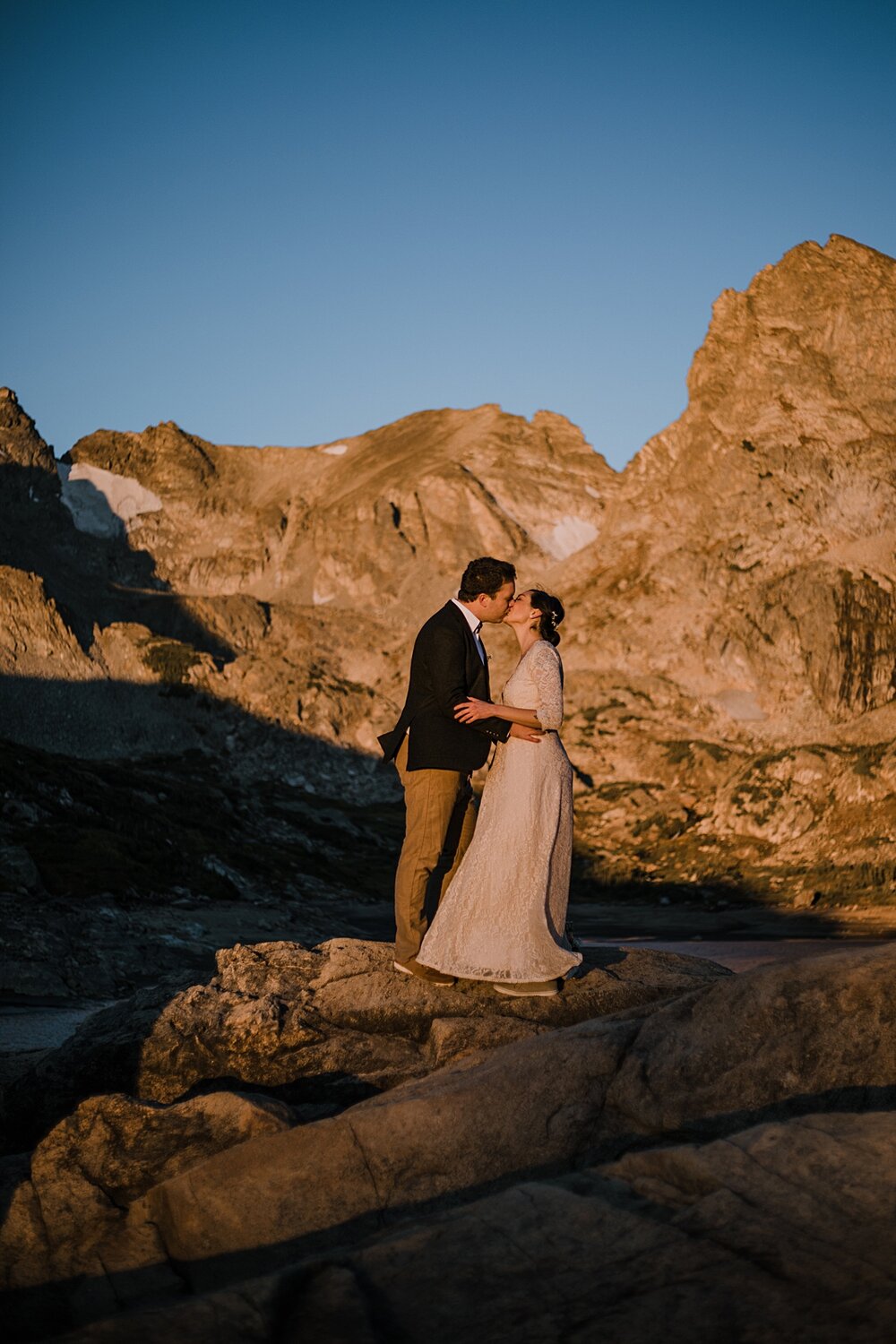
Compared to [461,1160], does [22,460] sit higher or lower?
higher

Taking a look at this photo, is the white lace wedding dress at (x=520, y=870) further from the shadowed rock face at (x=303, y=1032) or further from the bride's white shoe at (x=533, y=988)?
the shadowed rock face at (x=303, y=1032)

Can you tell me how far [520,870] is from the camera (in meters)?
10.0

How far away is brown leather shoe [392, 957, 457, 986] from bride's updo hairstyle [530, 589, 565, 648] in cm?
312

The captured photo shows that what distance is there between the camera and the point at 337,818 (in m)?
78.9

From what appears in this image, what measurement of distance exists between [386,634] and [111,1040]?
111729mm

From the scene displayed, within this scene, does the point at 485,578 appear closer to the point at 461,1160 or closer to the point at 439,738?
the point at 439,738

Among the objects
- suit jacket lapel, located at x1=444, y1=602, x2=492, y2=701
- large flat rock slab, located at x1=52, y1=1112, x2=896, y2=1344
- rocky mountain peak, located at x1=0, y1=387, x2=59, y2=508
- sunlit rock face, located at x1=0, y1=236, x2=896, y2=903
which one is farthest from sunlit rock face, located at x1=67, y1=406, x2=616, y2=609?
large flat rock slab, located at x1=52, y1=1112, x2=896, y2=1344

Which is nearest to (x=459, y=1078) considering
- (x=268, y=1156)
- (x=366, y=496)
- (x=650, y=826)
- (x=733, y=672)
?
(x=268, y=1156)

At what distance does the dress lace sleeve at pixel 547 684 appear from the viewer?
33.6ft

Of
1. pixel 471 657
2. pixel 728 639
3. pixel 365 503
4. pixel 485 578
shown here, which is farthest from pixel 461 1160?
pixel 365 503

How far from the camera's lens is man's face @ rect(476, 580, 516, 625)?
1058 cm

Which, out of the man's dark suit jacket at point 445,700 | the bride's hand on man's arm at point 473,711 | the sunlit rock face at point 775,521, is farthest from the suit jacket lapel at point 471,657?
the sunlit rock face at point 775,521

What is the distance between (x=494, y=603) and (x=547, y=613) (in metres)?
0.49

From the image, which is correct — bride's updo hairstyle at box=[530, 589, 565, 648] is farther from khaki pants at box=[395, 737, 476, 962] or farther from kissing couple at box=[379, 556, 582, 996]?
khaki pants at box=[395, 737, 476, 962]
